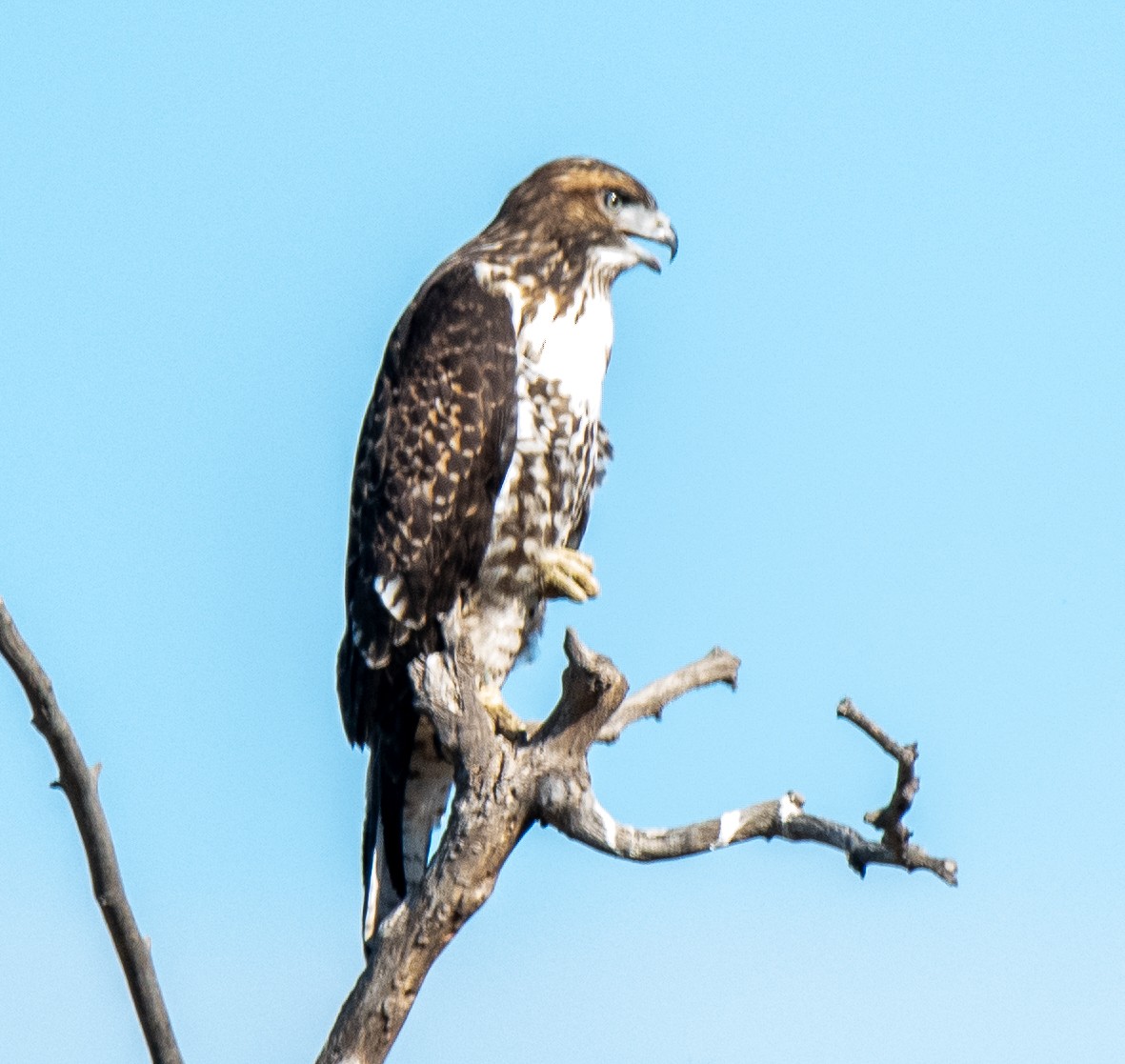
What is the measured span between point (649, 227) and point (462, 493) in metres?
1.26

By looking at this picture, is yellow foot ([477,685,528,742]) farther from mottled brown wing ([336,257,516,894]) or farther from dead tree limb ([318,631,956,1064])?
dead tree limb ([318,631,956,1064])

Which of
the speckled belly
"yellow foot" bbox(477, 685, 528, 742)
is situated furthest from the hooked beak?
"yellow foot" bbox(477, 685, 528, 742)

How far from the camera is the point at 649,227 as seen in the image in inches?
257

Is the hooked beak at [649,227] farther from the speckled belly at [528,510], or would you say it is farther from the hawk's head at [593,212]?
the speckled belly at [528,510]

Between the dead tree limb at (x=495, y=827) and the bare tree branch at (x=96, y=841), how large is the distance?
4.04 feet

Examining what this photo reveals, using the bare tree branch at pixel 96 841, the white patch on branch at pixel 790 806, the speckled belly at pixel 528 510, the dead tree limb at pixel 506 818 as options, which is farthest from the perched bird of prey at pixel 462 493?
the bare tree branch at pixel 96 841

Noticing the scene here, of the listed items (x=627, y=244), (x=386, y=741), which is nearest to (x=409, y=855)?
(x=386, y=741)

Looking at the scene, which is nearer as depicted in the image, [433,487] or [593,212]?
[433,487]

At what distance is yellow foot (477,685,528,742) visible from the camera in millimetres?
6027

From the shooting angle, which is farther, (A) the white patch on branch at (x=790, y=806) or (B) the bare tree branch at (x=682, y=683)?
(B) the bare tree branch at (x=682, y=683)

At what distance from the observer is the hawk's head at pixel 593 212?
6.35 meters

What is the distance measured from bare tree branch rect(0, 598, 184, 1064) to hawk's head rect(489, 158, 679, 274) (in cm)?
322

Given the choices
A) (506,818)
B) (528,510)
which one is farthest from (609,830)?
(528,510)

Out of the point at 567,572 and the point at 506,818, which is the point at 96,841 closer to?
the point at 506,818
